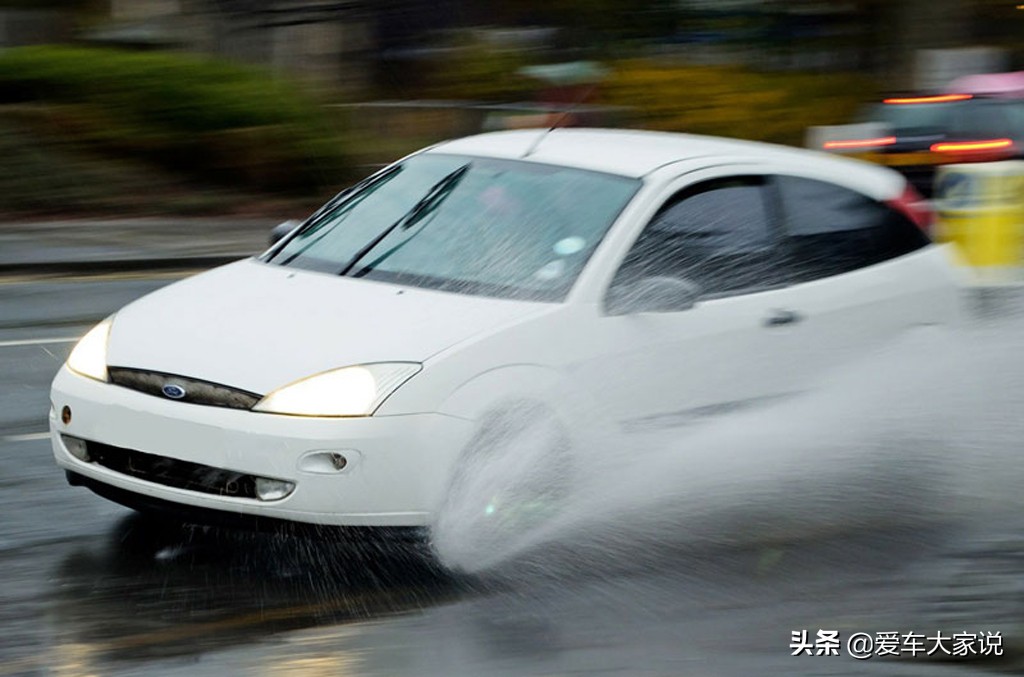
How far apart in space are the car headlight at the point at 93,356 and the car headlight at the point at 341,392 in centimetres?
77

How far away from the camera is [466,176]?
707 cm

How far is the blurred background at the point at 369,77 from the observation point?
19.7 meters

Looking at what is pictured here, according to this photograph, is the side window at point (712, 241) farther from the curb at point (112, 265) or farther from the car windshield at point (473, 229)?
the curb at point (112, 265)

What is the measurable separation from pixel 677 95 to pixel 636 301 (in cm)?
1893

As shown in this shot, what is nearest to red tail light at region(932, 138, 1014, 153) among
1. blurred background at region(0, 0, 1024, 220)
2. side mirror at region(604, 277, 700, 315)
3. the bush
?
blurred background at region(0, 0, 1024, 220)

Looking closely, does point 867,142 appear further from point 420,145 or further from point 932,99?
point 420,145

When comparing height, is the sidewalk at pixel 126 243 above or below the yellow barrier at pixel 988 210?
below

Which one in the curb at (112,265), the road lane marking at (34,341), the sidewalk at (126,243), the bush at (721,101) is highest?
the bush at (721,101)

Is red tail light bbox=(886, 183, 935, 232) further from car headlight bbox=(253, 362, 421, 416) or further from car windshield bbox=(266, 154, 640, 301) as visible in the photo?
car headlight bbox=(253, 362, 421, 416)

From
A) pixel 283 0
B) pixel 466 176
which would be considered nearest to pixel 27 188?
pixel 283 0

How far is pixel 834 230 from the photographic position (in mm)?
7203

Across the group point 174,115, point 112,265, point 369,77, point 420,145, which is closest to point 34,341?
point 112,265

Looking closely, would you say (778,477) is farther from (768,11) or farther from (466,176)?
(768,11)

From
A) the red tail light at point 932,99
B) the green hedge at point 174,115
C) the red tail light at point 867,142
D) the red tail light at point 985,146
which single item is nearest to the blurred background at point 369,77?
the green hedge at point 174,115
